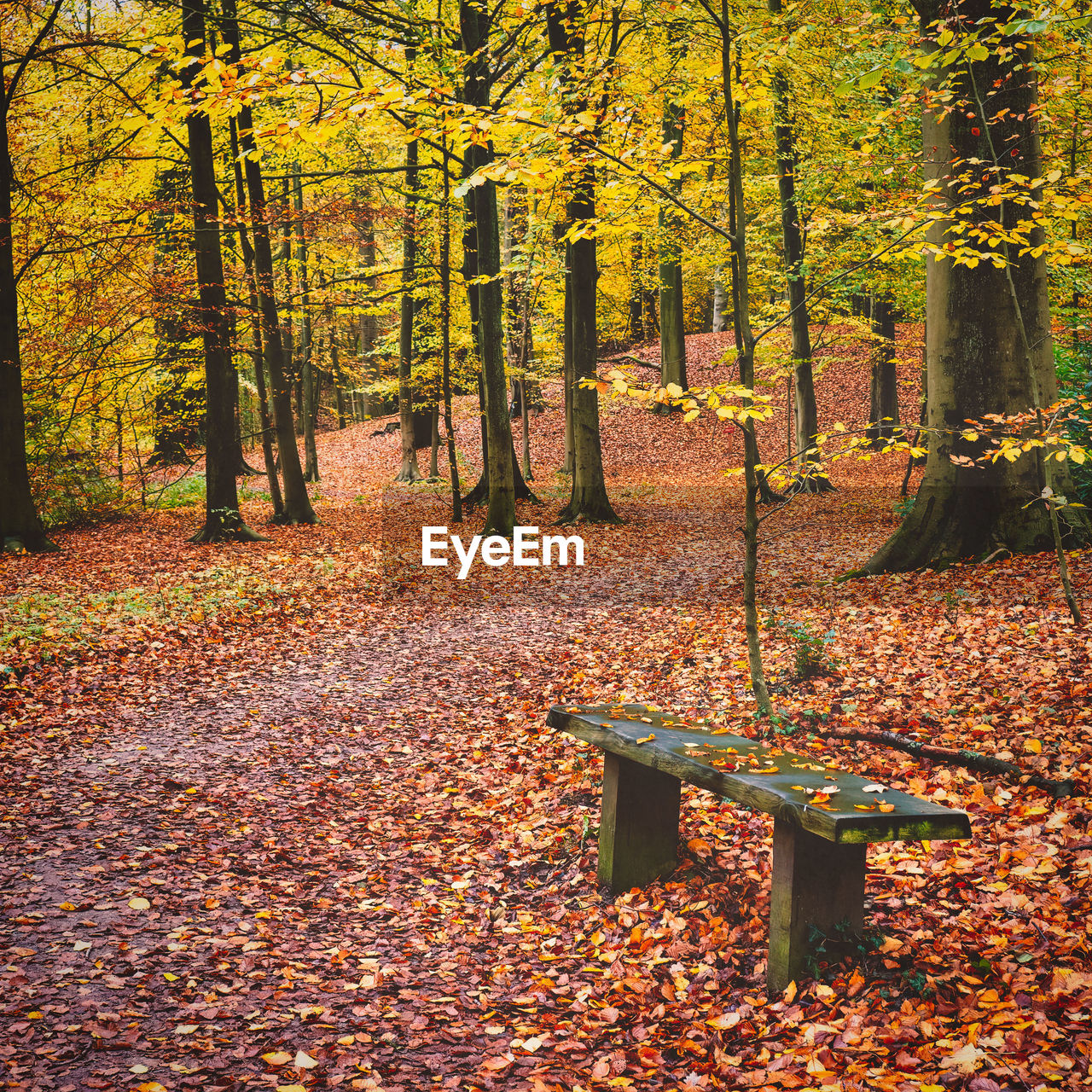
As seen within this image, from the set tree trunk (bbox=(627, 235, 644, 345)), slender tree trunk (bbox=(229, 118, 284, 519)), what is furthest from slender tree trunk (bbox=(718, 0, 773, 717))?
tree trunk (bbox=(627, 235, 644, 345))

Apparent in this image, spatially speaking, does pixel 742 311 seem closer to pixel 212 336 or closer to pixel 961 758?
pixel 961 758

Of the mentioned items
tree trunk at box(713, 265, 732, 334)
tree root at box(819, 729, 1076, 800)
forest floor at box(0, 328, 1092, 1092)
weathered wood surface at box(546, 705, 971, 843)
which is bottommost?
forest floor at box(0, 328, 1092, 1092)

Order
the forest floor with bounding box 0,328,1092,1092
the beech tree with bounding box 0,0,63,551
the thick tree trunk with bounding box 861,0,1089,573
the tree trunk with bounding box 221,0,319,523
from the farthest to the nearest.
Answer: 1. the tree trunk with bounding box 221,0,319,523
2. the beech tree with bounding box 0,0,63,551
3. the thick tree trunk with bounding box 861,0,1089,573
4. the forest floor with bounding box 0,328,1092,1092

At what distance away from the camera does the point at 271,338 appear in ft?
48.9

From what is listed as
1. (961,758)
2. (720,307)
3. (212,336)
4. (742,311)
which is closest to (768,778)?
(961,758)

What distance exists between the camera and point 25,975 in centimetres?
Result: 310

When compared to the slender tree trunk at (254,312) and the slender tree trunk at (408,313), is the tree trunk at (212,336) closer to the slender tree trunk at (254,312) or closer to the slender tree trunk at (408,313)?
the slender tree trunk at (254,312)

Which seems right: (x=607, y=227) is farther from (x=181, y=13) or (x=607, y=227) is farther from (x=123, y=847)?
(x=181, y=13)

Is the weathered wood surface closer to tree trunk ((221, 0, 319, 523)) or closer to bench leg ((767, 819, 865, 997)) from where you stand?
bench leg ((767, 819, 865, 997))

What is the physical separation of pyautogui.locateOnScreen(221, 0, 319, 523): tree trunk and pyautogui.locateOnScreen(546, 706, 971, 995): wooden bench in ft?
39.3

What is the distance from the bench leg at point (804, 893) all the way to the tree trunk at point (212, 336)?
11.8m

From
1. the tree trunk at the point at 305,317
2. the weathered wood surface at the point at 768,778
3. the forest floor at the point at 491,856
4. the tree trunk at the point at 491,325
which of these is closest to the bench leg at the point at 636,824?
the forest floor at the point at 491,856

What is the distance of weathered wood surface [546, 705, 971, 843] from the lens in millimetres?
2672

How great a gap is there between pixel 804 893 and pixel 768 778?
1.43 ft
